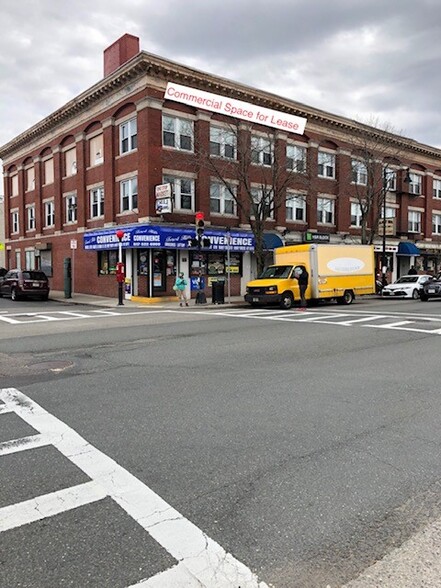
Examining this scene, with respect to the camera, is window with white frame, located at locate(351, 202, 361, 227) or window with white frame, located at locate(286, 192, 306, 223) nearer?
window with white frame, located at locate(286, 192, 306, 223)

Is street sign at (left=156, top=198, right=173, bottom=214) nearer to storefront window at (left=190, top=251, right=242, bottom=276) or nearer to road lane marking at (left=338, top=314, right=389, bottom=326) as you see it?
storefront window at (left=190, top=251, right=242, bottom=276)

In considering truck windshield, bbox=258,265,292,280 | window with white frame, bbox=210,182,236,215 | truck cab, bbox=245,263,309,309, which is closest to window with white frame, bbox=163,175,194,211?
window with white frame, bbox=210,182,236,215

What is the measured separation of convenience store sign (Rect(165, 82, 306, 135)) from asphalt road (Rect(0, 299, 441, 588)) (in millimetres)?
18891

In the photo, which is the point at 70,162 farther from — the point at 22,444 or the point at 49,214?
the point at 22,444

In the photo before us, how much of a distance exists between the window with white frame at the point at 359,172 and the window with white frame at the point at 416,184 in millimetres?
6148

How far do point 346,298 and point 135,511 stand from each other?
70.3 feet

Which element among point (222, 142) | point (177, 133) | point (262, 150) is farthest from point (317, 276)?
point (177, 133)

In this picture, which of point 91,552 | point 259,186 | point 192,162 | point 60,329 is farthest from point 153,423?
point 259,186

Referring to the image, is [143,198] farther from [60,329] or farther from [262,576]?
[262,576]

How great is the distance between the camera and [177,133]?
25078mm

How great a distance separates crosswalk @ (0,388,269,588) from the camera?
266 centimetres

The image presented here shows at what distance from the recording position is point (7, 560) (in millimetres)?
2805

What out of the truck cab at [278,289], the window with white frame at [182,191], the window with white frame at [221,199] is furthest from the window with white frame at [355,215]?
the truck cab at [278,289]

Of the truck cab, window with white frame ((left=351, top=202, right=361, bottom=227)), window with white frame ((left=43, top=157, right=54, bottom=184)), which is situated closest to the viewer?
the truck cab
